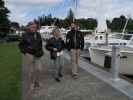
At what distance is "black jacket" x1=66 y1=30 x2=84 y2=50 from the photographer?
1281 cm

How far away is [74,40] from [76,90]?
9.73ft

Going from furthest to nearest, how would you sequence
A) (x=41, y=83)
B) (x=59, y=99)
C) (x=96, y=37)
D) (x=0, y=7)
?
(x=0, y=7) < (x=96, y=37) < (x=41, y=83) < (x=59, y=99)

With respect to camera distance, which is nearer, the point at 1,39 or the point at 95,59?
the point at 95,59

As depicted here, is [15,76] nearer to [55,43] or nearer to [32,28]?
[55,43]

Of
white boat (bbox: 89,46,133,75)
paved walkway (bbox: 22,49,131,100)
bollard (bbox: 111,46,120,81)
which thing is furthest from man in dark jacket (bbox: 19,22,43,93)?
white boat (bbox: 89,46,133,75)

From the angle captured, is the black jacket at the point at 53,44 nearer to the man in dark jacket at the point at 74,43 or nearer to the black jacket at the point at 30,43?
the man in dark jacket at the point at 74,43

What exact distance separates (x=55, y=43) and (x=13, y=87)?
7.38ft

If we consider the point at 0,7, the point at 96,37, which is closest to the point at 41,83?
the point at 96,37

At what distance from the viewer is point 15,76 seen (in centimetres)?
1338

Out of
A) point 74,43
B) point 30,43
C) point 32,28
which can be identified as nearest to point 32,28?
point 32,28

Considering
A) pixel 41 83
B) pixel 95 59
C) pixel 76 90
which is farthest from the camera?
pixel 95 59

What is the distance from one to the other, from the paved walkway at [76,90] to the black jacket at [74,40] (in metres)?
1.11

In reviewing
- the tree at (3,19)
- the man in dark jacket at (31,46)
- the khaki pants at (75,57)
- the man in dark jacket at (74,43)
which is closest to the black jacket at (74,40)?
the man in dark jacket at (74,43)

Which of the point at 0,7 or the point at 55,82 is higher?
the point at 0,7
